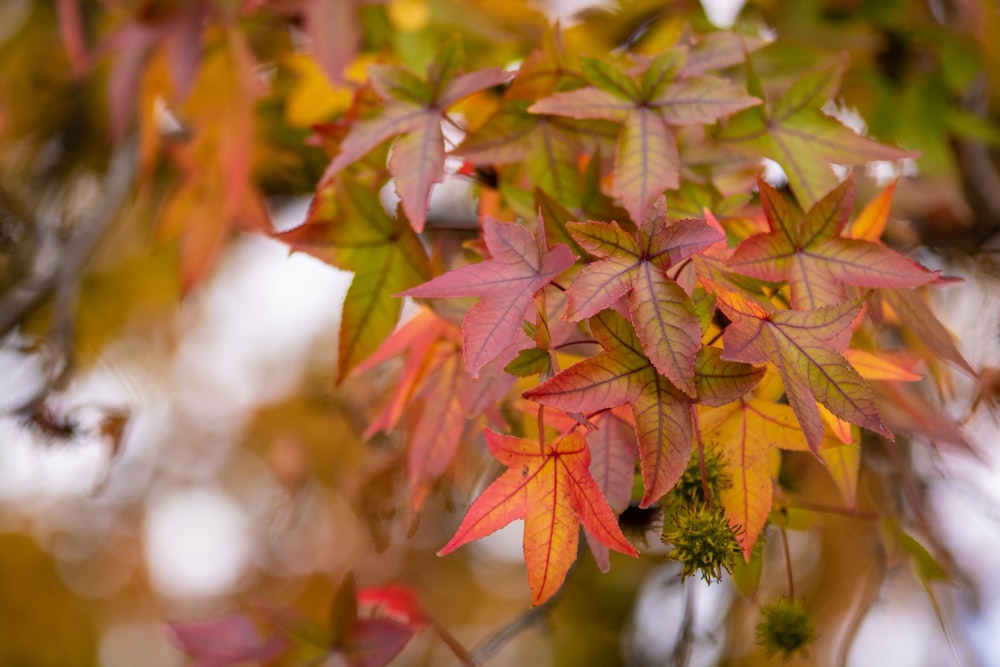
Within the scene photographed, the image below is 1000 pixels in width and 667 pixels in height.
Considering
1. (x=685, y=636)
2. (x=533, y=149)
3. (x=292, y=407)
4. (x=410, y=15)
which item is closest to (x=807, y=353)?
(x=533, y=149)

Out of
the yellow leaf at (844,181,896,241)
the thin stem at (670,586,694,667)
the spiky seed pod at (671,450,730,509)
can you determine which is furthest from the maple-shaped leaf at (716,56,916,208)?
the thin stem at (670,586,694,667)

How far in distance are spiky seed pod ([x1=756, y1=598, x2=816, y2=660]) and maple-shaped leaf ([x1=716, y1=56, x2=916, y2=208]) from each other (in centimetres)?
39

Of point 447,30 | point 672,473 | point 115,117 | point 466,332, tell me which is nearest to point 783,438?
point 672,473

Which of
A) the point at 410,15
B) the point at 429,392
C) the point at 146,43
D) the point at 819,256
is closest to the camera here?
the point at 819,256

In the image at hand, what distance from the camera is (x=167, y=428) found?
3.73 metres

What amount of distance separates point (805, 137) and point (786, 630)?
48cm

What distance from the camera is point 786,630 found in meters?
0.75

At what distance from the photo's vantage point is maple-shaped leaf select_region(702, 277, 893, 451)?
0.56 metres

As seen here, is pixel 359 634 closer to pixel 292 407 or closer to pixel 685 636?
pixel 685 636

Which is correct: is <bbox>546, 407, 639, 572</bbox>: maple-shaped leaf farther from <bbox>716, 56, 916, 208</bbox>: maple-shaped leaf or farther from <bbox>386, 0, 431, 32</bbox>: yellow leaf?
<bbox>386, 0, 431, 32</bbox>: yellow leaf

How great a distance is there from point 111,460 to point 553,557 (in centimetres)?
93

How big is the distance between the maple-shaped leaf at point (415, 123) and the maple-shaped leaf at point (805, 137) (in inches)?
9.9

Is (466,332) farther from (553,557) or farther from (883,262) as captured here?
(883,262)

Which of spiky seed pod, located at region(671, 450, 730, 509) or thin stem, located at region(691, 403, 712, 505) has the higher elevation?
thin stem, located at region(691, 403, 712, 505)
